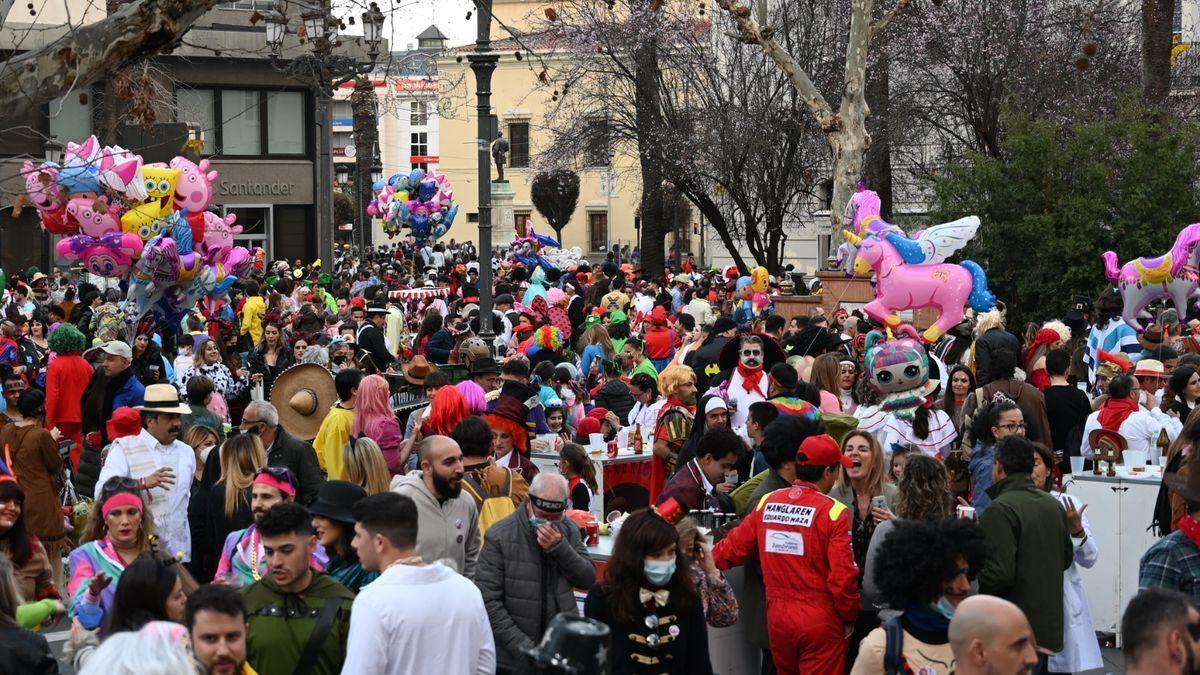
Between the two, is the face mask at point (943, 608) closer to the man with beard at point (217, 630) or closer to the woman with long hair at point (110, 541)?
the man with beard at point (217, 630)

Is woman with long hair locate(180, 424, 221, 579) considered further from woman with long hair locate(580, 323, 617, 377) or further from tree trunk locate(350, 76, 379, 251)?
woman with long hair locate(580, 323, 617, 377)

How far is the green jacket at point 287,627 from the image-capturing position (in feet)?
18.1

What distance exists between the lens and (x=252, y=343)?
19.6 metres

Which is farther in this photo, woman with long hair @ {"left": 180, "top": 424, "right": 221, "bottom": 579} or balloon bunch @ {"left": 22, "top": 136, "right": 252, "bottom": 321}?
balloon bunch @ {"left": 22, "top": 136, "right": 252, "bottom": 321}

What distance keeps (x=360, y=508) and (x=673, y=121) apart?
2739 centimetres

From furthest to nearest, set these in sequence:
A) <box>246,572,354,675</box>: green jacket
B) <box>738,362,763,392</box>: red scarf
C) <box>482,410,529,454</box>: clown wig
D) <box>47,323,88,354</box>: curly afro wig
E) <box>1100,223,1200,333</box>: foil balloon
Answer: <box>1100,223,1200,333</box>: foil balloon
<box>47,323,88,354</box>: curly afro wig
<box>738,362,763,392</box>: red scarf
<box>482,410,529,454</box>: clown wig
<box>246,572,354,675</box>: green jacket

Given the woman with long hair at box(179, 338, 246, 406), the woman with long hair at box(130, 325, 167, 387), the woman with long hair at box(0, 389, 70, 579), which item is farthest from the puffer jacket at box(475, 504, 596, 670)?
the woman with long hair at box(130, 325, 167, 387)

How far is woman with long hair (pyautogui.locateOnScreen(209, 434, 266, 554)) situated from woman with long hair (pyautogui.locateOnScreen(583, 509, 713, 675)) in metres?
2.86

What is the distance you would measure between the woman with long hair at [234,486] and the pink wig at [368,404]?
1492 mm

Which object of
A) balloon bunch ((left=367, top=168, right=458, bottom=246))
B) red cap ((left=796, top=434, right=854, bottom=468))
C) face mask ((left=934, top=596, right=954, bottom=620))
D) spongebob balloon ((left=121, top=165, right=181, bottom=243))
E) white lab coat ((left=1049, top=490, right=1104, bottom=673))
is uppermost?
balloon bunch ((left=367, top=168, right=458, bottom=246))

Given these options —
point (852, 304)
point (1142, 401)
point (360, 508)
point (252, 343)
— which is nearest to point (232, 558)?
point (360, 508)

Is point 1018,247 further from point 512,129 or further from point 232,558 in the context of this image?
point 512,129

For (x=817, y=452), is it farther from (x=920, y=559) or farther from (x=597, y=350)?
(x=597, y=350)

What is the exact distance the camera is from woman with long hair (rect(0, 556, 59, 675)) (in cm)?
514
